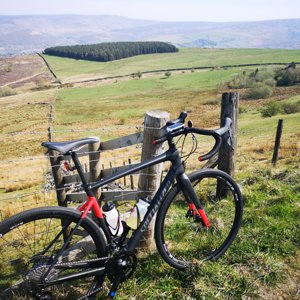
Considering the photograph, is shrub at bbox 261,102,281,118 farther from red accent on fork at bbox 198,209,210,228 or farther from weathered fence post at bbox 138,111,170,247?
weathered fence post at bbox 138,111,170,247

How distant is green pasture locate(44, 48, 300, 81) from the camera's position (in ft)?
443

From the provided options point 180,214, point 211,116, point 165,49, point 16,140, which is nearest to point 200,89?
point 211,116

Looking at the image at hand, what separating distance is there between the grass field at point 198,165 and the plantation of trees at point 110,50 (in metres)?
78.3

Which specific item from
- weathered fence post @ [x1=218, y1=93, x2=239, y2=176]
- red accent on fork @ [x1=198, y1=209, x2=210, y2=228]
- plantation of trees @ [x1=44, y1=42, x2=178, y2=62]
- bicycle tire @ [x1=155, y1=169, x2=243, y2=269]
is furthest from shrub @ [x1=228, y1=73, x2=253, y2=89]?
plantation of trees @ [x1=44, y1=42, x2=178, y2=62]

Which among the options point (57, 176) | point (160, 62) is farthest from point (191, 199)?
point (160, 62)

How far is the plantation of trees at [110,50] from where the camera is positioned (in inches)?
6649

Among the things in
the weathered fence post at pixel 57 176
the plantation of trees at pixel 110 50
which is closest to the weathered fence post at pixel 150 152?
the weathered fence post at pixel 57 176

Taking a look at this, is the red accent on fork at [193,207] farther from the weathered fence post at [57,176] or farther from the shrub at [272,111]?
the shrub at [272,111]

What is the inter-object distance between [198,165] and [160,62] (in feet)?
466

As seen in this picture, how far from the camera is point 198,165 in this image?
20.0 m

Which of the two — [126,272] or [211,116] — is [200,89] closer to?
[211,116]

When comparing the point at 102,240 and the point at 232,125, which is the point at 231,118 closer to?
the point at 232,125

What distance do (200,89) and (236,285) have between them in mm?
91858

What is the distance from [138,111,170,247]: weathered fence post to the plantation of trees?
16962 centimetres
